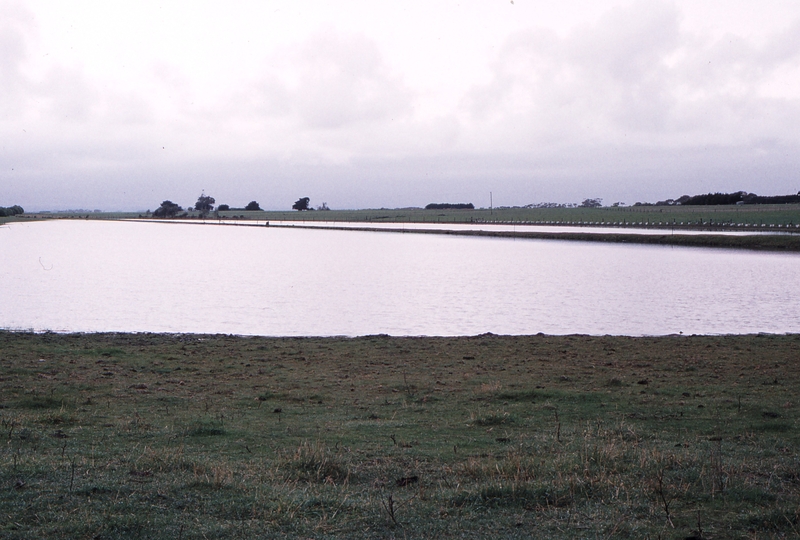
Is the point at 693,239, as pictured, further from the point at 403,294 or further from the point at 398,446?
the point at 398,446

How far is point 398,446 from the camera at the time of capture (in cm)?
816

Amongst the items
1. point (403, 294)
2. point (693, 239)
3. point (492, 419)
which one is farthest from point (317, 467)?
point (693, 239)

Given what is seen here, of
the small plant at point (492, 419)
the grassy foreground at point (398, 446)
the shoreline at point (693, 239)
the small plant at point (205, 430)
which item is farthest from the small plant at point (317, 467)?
the shoreline at point (693, 239)

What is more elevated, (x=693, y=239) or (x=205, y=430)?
(x=693, y=239)

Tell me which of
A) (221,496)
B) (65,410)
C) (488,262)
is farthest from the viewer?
(488,262)

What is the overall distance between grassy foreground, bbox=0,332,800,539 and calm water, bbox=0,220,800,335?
8.70m

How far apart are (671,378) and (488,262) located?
40805mm

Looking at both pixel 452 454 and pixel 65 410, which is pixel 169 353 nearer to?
pixel 65 410

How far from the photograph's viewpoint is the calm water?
24.7m

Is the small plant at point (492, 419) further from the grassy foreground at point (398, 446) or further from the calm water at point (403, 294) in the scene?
the calm water at point (403, 294)

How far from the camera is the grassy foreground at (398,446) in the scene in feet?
18.4

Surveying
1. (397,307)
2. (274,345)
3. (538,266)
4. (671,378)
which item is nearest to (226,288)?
(397,307)

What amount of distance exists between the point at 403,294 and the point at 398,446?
26475mm

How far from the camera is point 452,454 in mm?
7863
